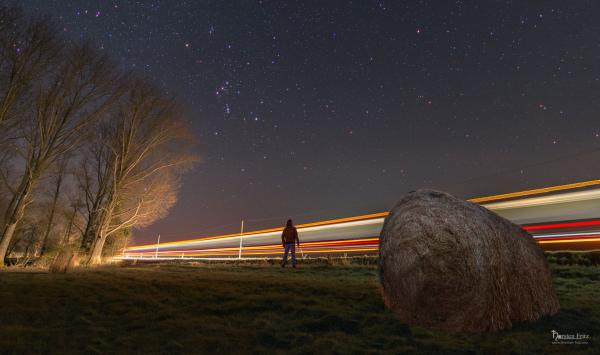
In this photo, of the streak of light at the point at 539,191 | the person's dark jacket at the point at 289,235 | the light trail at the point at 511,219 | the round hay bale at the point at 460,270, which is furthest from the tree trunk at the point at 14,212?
the streak of light at the point at 539,191

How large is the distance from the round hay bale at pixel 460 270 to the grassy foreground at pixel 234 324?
234mm

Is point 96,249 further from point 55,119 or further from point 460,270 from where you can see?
point 460,270

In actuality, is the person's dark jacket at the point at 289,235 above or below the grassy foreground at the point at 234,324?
above

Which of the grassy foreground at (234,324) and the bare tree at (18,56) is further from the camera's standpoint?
the bare tree at (18,56)

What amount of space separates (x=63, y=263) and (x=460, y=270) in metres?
10.4

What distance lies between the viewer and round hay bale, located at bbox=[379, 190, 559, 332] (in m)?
4.22

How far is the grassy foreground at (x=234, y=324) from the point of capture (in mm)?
3414

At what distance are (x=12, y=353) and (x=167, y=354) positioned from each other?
1.30 meters

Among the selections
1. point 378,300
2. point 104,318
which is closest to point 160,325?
point 104,318

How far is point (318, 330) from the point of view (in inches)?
160

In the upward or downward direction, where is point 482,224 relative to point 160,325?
upward

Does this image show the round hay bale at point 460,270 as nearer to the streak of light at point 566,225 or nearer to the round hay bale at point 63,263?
the round hay bale at point 63,263

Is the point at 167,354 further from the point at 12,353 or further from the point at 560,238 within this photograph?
the point at 560,238

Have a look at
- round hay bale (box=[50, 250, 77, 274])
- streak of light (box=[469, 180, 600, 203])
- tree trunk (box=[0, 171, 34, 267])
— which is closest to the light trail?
streak of light (box=[469, 180, 600, 203])
